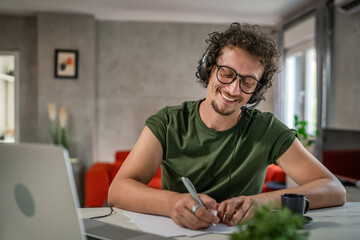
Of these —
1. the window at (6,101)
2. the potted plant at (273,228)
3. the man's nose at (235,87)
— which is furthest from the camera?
the window at (6,101)

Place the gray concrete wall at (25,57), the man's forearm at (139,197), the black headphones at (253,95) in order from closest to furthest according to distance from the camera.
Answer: the man's forearm at (139,197) → the black headphones at (253,95) → the gray concrete wall at (25,57)

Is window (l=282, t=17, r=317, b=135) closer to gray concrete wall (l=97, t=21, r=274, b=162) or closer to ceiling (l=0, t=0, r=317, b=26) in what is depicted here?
ceiling (l=0, t=0, r=317, b=26)

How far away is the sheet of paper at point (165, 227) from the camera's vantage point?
93 centimetres

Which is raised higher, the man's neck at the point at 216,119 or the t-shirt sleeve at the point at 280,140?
the man's neck at the point at 216,119

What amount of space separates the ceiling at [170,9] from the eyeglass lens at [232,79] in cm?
328

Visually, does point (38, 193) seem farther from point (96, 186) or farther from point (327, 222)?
point (96, 186)

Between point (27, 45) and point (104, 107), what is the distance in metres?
1.41

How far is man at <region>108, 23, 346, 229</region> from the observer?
4.46ft

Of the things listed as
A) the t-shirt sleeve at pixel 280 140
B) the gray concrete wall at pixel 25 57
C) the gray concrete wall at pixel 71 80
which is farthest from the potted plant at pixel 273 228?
the gray concrete wall at pixel 25 57

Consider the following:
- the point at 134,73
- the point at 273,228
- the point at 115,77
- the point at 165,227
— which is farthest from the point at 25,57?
the point at 273,228

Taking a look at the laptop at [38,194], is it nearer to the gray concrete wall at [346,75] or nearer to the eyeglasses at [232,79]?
the eyeglasses at [232,79]

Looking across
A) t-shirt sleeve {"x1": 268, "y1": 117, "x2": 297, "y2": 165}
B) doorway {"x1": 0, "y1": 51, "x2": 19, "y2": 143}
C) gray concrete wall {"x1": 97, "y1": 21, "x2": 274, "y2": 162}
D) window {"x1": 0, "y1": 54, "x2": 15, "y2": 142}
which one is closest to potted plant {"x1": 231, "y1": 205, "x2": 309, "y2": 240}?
t-shirt sleeve {"x1": 268, "y1": 117, "x2": 297, "y2": 165}

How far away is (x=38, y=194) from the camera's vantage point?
0.65 meters

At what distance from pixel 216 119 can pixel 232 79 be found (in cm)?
18
